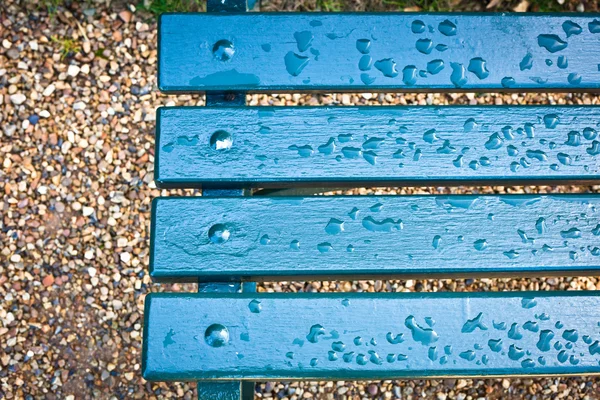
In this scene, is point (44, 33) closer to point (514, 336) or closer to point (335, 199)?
point (335, 199)

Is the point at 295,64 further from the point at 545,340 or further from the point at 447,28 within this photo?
the point at 545,340

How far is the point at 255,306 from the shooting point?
4.17 feet

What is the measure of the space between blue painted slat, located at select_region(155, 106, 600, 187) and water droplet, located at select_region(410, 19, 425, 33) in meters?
0.17

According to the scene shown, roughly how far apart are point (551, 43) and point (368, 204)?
1.73 feet

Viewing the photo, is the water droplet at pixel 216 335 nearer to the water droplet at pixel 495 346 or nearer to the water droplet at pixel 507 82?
the water droplet at pixel 495 346

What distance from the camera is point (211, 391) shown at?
1.33 metres

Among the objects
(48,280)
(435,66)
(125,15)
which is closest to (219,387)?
(435,66)

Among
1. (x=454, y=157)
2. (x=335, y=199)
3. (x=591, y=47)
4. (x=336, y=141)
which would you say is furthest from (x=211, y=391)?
(x=591, y=47)

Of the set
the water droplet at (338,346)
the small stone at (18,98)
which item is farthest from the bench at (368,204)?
the small stone at (18,98)

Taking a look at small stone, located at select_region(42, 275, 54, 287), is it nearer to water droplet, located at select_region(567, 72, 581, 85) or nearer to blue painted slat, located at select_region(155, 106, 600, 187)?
blue painted slat, located at select_region(155, 106, 600, 187)

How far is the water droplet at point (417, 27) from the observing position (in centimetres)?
137

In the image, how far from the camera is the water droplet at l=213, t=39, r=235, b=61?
137 centimetres

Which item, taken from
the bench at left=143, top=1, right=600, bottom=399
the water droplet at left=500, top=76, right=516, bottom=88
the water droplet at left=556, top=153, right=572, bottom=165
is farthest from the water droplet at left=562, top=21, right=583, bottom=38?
the water droplet at left=556, top=153, right=572, bottom=165

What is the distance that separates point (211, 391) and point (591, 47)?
1.07m
